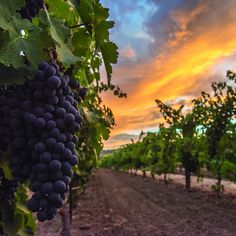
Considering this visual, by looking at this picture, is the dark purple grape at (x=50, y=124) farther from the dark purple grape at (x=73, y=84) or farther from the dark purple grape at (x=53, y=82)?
the dark purple grape at (x=73, y=84)

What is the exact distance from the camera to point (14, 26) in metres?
1.48

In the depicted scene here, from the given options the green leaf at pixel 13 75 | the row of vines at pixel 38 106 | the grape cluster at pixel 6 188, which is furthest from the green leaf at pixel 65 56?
the grape cluster at pixel 6 188

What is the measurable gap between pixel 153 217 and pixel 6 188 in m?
11.9

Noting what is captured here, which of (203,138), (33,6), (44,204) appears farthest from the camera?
(203,138)

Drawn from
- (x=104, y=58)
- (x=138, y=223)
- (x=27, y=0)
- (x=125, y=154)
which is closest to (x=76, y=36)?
(x=104, y=58)

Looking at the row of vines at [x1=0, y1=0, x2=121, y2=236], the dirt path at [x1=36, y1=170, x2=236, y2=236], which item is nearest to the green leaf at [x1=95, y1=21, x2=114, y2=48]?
the row of vines at [x1=0, y1=0, x2=121, y2=236]

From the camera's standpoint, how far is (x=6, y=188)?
2006 mm

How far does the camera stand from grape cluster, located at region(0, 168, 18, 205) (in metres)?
1.98

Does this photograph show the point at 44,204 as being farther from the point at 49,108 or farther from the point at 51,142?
the point at 49,108

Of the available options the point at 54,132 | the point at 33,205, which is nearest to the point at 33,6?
the point at 54,132

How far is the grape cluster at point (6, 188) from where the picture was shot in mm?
1985

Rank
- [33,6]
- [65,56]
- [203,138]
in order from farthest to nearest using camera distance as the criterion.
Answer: [203,138], [33,6], [65,56]

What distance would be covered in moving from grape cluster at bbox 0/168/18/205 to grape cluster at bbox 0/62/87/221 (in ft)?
1.32

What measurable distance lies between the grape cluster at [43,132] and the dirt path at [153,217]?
387 inches
